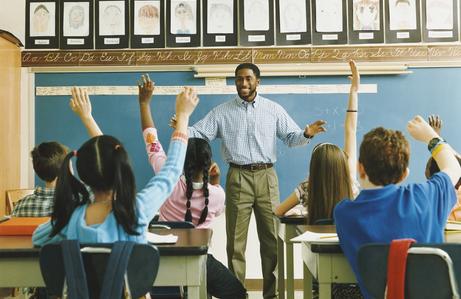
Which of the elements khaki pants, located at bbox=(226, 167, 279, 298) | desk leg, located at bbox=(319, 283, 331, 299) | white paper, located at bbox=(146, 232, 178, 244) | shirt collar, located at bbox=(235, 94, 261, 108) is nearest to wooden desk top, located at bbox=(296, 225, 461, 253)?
desk leg, located at bbox=(319, 283, 331, 299)

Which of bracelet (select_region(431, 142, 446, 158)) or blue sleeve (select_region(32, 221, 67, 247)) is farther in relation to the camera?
bracelet (select_region(431, 142, 446, 158))

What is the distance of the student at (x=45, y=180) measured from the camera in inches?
103

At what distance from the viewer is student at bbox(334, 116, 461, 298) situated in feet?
5.89

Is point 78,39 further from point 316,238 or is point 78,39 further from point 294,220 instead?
point 316,238

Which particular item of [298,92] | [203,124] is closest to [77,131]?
[203,124]

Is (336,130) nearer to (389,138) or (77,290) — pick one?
(389,138)

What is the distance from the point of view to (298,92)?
4512 mm

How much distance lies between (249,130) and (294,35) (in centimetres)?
110

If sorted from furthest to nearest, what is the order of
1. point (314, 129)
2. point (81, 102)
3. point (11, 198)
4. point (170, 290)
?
point (11, 198) → point (314, 129) → point (170, 290) → point (81, 102)

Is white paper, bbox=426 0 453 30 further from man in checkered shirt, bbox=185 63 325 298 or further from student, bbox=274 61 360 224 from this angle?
student, bbox=274 61 360 224

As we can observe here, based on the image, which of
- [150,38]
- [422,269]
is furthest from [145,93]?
[150,38]

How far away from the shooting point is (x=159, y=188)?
5.95 feet

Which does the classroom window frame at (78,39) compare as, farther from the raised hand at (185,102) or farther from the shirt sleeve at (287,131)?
the raised hand at (185,102)

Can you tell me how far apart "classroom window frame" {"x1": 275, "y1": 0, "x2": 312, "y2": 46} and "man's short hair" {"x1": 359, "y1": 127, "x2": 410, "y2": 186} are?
2728 mm
